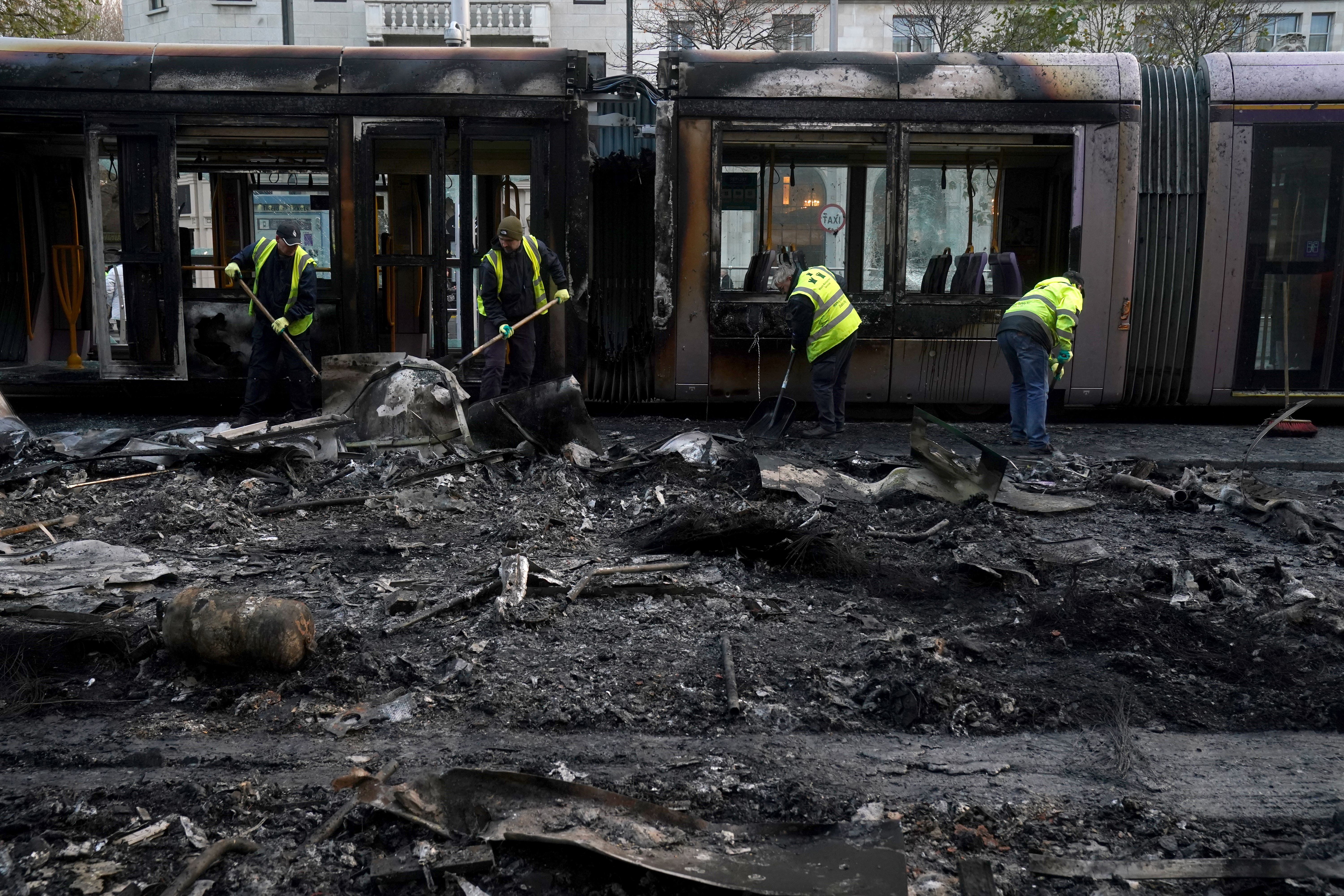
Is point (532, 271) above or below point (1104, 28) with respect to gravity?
below

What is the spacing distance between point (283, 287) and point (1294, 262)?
8303 mm

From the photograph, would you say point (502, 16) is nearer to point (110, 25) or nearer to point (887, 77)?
point (110, 25)

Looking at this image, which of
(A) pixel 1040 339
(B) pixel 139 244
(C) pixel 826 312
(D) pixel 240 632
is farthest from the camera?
(B) pixel 139 244

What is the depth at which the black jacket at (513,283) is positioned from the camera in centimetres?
898

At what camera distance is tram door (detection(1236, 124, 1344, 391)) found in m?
9.13

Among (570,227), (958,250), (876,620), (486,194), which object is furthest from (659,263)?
(876,620)

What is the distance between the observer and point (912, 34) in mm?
26953

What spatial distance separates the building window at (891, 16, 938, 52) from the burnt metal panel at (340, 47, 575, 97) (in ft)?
57.8

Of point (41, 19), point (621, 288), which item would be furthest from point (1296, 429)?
point (41, 19)

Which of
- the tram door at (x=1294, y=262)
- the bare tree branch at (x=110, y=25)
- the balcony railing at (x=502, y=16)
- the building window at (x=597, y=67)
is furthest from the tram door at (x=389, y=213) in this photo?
the bare tree branch at (x=110, y=25)

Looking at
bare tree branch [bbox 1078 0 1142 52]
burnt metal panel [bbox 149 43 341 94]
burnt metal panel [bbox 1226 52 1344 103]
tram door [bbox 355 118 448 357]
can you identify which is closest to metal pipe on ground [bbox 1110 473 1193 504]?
burnt metal panel [bbox 1226 52 1344 103]

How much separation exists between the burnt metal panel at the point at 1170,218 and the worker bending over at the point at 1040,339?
1253mm

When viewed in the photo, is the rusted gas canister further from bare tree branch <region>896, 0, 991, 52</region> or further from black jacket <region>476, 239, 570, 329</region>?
bare tree branch <region>896, 0, 991, 52</region>

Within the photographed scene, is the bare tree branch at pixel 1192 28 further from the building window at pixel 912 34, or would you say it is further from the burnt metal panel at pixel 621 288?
the burnt metal panel at pixel 621 288
